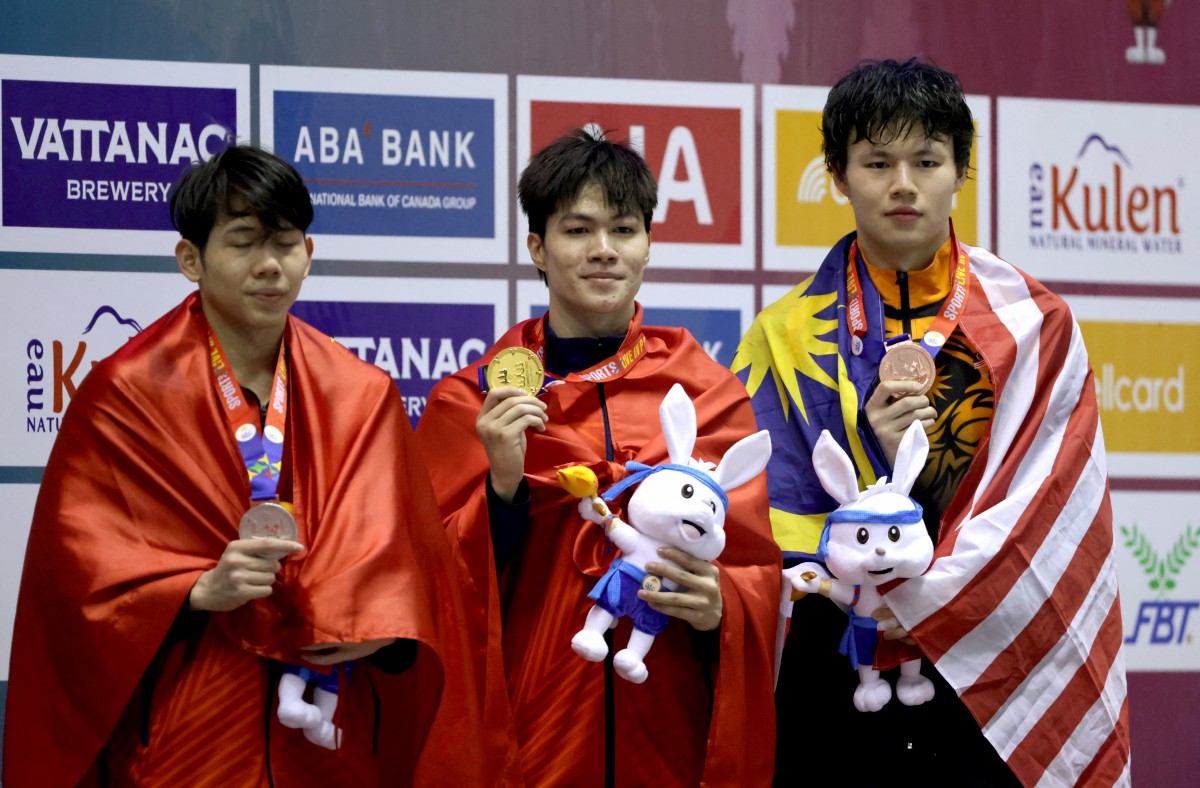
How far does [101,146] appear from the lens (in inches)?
141

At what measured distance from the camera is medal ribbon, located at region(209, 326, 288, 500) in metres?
2.49

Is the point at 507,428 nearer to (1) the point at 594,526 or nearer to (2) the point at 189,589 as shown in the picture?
(1) the point at 594,526

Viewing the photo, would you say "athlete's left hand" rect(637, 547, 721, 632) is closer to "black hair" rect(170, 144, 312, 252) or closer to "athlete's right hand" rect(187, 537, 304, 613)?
"athlete's right hand" rect(187, 537, 304, 613)

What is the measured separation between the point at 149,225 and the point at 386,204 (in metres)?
0.61

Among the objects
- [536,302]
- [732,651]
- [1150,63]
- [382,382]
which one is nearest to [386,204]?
[536,302]

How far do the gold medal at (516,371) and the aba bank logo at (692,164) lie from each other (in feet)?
4.28

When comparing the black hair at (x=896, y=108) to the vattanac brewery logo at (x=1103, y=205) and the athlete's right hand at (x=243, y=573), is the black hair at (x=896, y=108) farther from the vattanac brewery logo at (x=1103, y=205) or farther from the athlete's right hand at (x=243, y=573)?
the athlete's right hand at (x=243, y=573)

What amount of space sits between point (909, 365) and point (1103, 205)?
5.72ft

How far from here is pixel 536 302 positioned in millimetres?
3787

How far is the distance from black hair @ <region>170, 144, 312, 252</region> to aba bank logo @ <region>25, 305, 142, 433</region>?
3.50ft

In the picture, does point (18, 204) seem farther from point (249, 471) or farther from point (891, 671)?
point (891, 671)

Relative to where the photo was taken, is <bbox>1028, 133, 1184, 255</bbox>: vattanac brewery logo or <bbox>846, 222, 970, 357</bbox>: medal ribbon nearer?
<bbox>846, 222, 970, 357</bbox>: medal ribbon

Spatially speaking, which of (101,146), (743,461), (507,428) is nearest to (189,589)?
(507,428)

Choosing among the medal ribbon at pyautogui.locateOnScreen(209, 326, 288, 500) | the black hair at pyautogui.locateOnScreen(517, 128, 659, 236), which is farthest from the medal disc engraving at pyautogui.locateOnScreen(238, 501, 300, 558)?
the black hair at pyautogui.locateOnScreen(517, 128, 659, 236)
